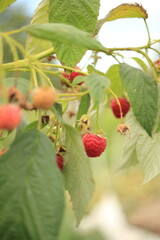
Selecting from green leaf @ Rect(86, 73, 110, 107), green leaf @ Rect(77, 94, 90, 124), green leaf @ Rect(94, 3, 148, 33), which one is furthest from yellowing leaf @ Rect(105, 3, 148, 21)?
green leaf @ Rect(86, 73, 110, 107)

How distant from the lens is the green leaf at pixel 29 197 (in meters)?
0.52

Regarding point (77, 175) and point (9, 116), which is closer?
point (9, 116)

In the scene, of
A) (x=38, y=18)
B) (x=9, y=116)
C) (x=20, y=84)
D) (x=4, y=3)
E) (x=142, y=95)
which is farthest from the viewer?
(x=38, y=18)

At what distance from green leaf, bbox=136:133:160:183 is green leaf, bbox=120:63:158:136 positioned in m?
0.16

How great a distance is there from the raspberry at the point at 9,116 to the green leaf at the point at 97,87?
0.15 meters

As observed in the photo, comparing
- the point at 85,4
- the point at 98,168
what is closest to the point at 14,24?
the point at 98,168

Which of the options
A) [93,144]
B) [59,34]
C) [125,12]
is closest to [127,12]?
[125,12]

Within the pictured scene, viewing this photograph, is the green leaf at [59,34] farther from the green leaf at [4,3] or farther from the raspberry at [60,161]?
the green leaf at [4,3]

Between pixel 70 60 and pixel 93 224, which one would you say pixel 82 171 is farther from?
pixel 93 224

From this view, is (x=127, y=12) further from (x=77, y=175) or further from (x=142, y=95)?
(x=77, y=175)

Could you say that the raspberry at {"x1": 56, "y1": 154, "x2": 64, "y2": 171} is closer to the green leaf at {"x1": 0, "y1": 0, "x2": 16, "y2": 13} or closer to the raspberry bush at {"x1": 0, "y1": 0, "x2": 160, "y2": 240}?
the raspberry bush at {"x1": 0, "y1": 0, "x2": 160, "y2": 240}

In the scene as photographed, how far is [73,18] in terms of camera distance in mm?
823

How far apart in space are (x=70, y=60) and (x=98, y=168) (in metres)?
7.11

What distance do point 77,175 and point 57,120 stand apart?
11 centimetres
